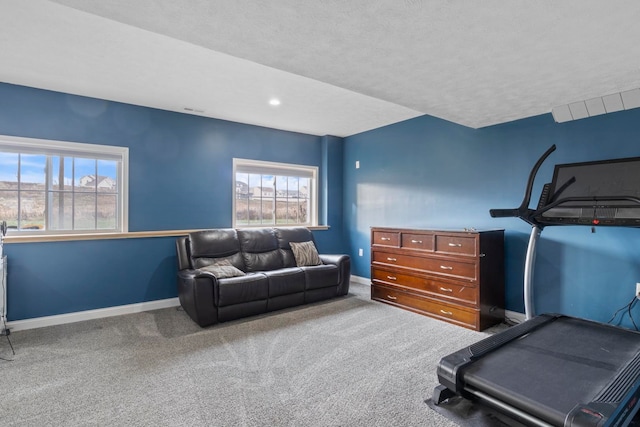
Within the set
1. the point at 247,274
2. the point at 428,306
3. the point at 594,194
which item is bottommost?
the point at 428,306

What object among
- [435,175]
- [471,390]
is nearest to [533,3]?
[471,390]

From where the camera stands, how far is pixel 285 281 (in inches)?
149

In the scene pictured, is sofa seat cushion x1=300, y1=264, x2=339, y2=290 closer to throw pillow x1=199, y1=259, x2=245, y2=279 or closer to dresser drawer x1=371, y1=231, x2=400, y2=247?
dresser drawer x1=371, y1=231, x2=400, y2=247

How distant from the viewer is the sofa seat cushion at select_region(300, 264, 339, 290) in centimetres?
401

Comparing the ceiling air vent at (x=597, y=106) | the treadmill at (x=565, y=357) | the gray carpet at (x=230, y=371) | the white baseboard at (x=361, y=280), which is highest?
the ceiling air vent at (x=597, y=106)

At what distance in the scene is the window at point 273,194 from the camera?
4.84 meters

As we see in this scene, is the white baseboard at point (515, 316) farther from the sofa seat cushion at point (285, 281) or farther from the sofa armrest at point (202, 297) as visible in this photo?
the sofa armrest at point (202, 297)

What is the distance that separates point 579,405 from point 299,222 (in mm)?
4359

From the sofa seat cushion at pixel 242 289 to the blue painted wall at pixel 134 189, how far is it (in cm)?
116

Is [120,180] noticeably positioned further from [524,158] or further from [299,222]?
[524,158]

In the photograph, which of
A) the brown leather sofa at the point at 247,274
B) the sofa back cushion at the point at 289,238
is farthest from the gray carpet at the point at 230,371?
the sofa back cushion at the point at 289,238

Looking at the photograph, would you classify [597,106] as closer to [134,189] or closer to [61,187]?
[134,189]

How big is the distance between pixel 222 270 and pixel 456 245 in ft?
8.52

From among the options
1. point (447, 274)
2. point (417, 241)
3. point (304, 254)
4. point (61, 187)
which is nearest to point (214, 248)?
point (304, 254)
